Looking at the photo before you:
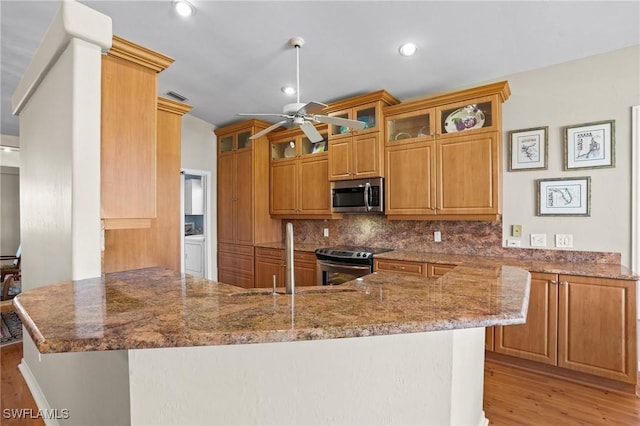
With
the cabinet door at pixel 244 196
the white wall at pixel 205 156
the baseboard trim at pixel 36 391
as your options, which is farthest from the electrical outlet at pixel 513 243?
the white wall at pixel 205 156

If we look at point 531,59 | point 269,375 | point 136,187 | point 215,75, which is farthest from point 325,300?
point 215,75

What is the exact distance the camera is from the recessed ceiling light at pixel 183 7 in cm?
249

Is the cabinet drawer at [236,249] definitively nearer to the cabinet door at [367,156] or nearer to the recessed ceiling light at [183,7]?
the cabinet door at [367,156]

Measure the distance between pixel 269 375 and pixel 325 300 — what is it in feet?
1.09

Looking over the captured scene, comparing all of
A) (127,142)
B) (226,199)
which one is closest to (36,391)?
(127,142)

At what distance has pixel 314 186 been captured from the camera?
4340 millimetres

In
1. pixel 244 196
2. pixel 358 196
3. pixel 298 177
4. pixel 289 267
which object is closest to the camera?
pixel 289 267

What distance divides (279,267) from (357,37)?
2924 millimetres

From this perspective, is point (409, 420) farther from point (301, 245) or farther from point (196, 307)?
point (301, 245)

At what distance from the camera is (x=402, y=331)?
3.16ft

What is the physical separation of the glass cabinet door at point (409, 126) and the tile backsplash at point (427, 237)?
3.21ft

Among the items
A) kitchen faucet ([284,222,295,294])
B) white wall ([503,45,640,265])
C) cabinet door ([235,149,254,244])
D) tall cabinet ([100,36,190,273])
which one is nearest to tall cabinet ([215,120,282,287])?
cabinet door ([235,149,254,244])

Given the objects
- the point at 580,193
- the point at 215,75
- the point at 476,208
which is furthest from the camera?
the point at 215,75

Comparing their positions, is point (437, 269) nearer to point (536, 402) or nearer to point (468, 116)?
point (536, 402)
